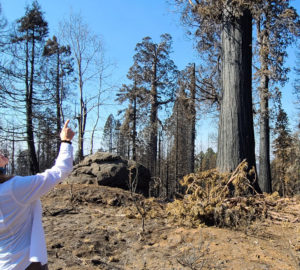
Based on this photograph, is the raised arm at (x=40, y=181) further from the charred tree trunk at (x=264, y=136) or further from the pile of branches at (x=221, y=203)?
the charred tree trunk at (x=264, y=136)

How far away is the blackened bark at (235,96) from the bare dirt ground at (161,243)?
1.20 m

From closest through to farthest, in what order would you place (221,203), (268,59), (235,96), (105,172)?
(221,203) < (235,96) < (105,172) < (268,59)

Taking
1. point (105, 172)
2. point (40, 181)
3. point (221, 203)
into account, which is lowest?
point (221, 203)

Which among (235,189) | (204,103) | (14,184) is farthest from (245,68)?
(14,184)

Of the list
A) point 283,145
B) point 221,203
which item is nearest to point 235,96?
point 221,203

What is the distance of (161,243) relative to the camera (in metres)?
3.47

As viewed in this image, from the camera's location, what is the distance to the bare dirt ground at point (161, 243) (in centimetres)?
288

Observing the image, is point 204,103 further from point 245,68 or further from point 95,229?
point 95,229

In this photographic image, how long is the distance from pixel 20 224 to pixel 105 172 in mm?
6067

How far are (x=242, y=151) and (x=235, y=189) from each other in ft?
3.00

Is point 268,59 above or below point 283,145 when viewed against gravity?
above

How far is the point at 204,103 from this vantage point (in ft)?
30.2

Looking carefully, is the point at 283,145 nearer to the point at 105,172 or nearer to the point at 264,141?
the point at 264,141

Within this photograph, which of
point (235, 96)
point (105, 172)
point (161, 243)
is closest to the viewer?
point (161, 243)
